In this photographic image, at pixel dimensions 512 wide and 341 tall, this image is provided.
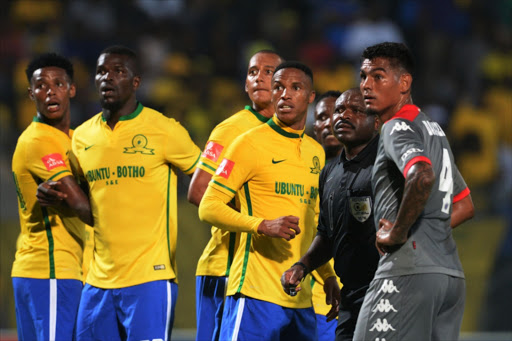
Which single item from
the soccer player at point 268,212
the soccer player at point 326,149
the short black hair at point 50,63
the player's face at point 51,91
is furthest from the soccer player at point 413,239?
the short black hair at point 50,63

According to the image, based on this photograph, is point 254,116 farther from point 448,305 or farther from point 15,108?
point 15,108

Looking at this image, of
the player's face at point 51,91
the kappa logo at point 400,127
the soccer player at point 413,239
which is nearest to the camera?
the soccer player at point 413,239

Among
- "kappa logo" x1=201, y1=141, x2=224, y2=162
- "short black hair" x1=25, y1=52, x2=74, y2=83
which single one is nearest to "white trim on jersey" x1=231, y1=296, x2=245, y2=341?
"kappa logo" x1=201, y1=141, x2=224, y2=162

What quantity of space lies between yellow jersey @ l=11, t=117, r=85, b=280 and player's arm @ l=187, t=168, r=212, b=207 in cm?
96

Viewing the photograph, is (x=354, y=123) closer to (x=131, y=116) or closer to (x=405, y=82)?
(x=405, y=82)

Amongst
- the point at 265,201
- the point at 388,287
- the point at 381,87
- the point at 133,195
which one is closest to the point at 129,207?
the point at 133,195

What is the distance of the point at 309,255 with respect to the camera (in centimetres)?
518

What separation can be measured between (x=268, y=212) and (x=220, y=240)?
3.50 feet

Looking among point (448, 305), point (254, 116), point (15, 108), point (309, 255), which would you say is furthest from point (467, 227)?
point (15, 108)

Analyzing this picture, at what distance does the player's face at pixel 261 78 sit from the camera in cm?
652

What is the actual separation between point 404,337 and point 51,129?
345cm

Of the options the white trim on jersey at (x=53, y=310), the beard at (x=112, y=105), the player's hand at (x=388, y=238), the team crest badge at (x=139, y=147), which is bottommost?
the white trim on jersey at (x=53, y=310)

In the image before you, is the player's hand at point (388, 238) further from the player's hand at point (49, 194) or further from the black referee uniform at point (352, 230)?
the player's hand at point (49, 194)

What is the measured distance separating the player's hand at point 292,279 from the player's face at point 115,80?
6.21 ft
